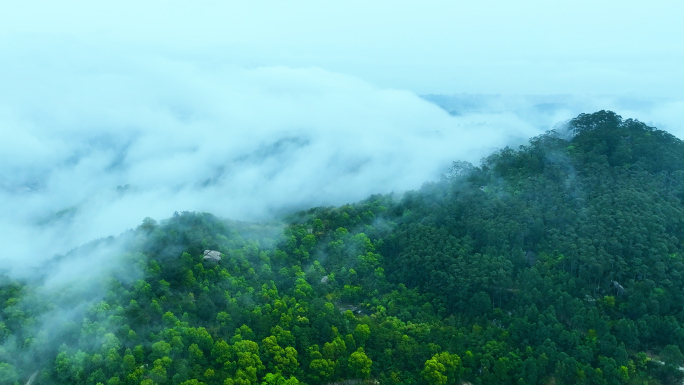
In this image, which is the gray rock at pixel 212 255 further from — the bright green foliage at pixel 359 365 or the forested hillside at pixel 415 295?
the bright green foliage at pixel 359 365

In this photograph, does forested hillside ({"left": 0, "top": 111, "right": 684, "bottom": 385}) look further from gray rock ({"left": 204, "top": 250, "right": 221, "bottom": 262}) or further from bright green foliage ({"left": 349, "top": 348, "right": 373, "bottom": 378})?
gray rock ({"left": 204, "top": 250, "right": 221, "bottom": 262})

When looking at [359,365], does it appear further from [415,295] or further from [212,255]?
[212,255]

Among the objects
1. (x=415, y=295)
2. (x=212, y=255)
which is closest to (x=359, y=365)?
(x=415, y=295)

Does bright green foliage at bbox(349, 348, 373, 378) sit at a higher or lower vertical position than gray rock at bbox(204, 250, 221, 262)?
lower

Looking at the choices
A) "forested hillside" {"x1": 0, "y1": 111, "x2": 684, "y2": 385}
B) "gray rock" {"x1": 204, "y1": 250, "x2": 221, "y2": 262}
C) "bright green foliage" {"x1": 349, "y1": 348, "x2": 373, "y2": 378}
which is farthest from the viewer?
"gray rock" {"x1": 204, "y1": 250, "x2": 221, "y2": 262}

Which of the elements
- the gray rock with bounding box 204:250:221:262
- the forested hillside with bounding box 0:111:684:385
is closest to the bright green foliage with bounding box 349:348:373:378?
the forested hillside with bounding box 0:111:684:385

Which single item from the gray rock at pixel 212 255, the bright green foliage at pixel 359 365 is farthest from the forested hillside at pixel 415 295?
the gray rock at pixel 212 255

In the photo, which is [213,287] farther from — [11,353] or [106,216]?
[106,216]
